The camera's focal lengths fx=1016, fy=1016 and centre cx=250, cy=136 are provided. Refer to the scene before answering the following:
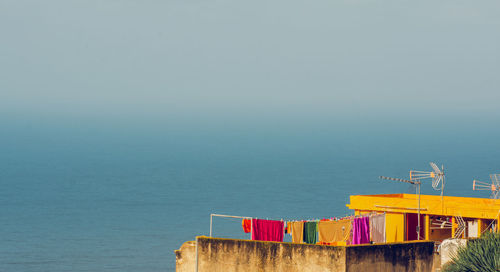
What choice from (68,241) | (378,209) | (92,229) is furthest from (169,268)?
(378,209)

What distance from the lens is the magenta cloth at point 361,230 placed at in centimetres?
3478

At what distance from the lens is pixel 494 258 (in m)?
34.2

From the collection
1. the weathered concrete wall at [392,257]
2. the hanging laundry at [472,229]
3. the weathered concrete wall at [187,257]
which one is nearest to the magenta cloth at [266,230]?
the weathered concrete wall at [187,257]

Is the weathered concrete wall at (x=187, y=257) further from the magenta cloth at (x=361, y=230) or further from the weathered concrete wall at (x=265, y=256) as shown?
the magenta cloth at (x=361, y=230)

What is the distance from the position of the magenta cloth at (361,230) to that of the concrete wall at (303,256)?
212 cm

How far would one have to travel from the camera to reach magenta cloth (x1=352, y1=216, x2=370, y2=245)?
114ft

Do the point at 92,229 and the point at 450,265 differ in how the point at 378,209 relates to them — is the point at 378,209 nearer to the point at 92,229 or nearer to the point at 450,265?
the point at 450,265

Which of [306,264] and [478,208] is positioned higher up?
[478,208]

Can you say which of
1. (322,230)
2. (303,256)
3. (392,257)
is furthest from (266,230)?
(392,257)

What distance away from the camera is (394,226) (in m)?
40.1

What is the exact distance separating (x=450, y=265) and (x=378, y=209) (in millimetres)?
5991

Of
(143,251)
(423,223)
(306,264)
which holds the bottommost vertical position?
(306,264)

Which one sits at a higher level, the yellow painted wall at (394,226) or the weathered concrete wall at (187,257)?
the yellow painted wall at (394,226)

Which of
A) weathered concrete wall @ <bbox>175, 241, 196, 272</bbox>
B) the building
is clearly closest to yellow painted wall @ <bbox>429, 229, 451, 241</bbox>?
the building
